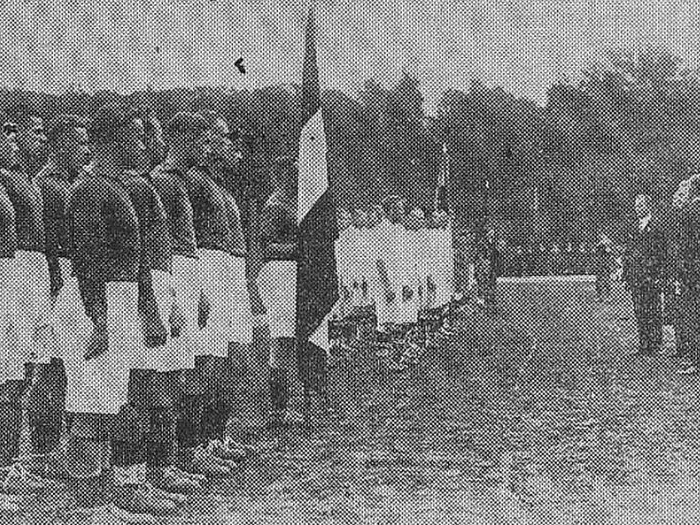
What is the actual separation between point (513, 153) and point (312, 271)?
2330 millimetres

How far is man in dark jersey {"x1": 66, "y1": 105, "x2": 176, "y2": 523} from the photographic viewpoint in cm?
398

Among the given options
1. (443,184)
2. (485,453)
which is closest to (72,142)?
(485,453)

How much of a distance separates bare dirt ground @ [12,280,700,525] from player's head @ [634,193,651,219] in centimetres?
93

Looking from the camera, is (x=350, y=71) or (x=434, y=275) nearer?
(x=350, y=71)

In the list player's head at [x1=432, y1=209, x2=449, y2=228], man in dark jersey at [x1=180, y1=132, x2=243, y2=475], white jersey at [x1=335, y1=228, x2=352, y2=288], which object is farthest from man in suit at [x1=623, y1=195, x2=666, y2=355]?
man in dark jersey at [x1=180, y1=132, x2=243, y2=475]

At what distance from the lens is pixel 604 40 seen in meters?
5.62

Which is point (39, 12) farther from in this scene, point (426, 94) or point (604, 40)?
point (604, 40)

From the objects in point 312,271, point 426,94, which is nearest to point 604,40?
point 426,94

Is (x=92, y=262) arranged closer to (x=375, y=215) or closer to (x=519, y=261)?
(x=375, y=215)

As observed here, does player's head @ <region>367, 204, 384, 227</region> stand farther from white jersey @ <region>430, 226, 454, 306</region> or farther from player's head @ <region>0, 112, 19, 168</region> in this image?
player's head @ <region>0, 112, 19, 168</region>

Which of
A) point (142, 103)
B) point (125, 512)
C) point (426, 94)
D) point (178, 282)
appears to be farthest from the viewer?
point (426, 94)

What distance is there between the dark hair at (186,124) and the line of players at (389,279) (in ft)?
7.64

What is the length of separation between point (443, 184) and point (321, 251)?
2.67 metres

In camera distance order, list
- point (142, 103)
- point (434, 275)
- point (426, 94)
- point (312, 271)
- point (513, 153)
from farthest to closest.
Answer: point (434, 275) < point (513, 153) < point (426, 94) < point (142, 103) < point (312, 271)
